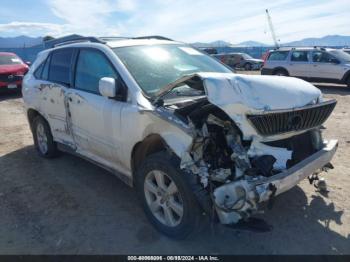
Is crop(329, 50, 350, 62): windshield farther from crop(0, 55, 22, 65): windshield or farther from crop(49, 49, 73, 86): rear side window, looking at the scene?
crop(0, 55, 22, 65): windshield

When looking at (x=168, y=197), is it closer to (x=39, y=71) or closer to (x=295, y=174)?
(x=295, y=174)

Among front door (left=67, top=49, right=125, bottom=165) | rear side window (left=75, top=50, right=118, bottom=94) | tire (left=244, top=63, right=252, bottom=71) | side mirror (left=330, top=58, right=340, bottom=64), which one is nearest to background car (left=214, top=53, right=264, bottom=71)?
tire (left=244, top=63, right=252, bottom=71)

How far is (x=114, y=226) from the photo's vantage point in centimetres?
367

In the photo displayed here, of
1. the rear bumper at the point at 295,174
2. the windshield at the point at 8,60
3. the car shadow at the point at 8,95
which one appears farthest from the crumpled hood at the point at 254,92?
the windshield at the point at 8,60

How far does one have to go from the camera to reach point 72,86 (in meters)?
4.68

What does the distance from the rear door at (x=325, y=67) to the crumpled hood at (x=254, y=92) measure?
12466 mm

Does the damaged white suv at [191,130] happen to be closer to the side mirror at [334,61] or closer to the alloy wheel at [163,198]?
the alloy wheel at [163,198]

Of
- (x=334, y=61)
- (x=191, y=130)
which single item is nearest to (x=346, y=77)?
(x=334, y=61)

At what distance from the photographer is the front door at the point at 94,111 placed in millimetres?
3865

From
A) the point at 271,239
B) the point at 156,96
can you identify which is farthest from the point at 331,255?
the point at 156,96

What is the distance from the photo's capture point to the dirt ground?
3266mm

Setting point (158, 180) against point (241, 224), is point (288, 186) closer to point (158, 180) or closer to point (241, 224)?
point (241, 224)

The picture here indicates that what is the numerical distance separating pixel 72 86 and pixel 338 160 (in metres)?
3.99

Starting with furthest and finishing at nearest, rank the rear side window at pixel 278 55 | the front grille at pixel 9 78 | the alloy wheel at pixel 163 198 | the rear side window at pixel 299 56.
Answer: the rear side window at pixel 278 55
the rear side window at pixel 299 56
the front grille at pixel 9 78
the alloy wheel at pixel 163 198
